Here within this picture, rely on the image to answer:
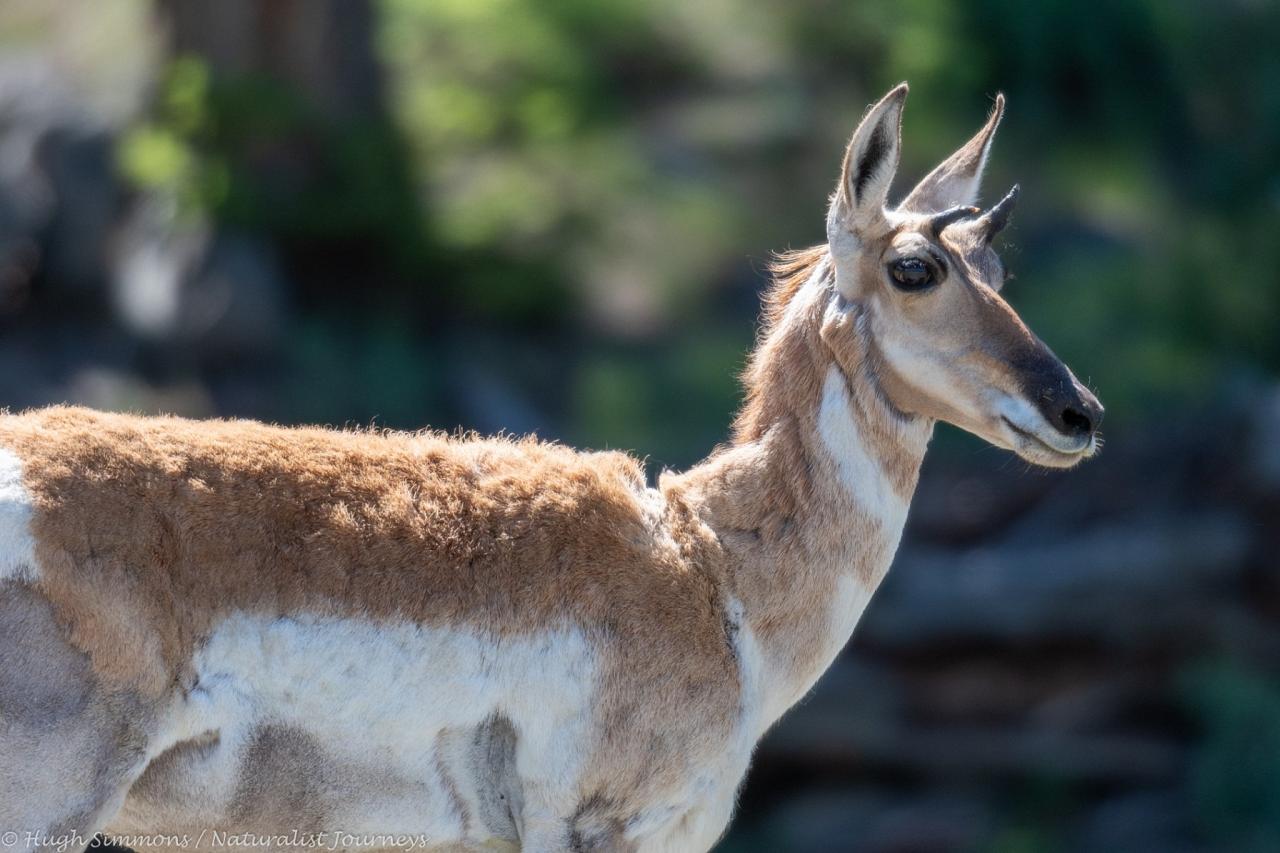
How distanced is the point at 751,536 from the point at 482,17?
16.6m

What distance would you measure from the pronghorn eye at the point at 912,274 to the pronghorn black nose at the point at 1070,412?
68 cm

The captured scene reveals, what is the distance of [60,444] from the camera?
5.82 metres

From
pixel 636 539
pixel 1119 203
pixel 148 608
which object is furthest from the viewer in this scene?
pixel 1119 203

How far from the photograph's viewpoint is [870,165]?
268 inches

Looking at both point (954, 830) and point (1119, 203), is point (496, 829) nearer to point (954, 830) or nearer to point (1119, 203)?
point (954, 830)

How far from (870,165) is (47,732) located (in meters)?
3.87

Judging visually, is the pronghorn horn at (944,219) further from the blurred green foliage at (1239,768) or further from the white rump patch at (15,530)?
the blurred green foliage at (1239,768)

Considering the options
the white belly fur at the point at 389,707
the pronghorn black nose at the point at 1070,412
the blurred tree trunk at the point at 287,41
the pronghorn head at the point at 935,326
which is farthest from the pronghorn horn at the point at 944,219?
the blurred tree trunk at the point at 287,41

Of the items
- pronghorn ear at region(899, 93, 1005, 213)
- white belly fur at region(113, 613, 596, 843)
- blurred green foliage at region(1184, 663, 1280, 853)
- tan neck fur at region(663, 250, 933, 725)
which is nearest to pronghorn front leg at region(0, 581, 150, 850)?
white belly fur at region(113, 613, 596, 843)

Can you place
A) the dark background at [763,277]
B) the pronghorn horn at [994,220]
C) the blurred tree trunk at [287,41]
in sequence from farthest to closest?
the blurred tree trunk at [287,41], the dark background at [763,277], the pronghorn horn at [994,220]

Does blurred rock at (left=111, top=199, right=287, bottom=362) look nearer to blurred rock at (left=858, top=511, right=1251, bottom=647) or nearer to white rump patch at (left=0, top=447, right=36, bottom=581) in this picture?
blurred rock at (left=858, top=511, right=1251, bottom=647)

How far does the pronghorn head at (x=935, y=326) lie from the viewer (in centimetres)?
655

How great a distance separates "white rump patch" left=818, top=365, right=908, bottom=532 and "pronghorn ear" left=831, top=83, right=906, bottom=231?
2.19 feet

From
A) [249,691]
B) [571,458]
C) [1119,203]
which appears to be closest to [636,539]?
[571,458]
